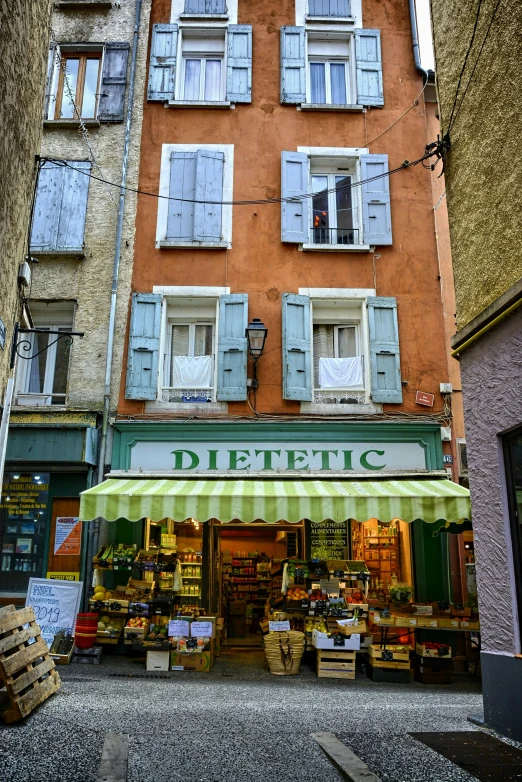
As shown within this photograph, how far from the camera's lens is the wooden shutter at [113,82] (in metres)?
12.5

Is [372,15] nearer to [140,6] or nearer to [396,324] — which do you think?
[140,6]

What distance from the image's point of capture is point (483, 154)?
6.39 m

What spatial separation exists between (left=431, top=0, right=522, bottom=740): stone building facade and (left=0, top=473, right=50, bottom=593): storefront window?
24.2 feet

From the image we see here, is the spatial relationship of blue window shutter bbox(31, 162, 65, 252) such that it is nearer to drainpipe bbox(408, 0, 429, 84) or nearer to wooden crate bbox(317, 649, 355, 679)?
drainpipe bbox(408, 0, 429, 84)

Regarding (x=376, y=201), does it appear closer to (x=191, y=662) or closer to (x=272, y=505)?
(x=272, y=505)

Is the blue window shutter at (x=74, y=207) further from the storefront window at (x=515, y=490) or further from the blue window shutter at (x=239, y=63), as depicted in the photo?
the storefront window at (x=515, y=490)

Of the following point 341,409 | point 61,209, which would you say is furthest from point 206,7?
point 341,409

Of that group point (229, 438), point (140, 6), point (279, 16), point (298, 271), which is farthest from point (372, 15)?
point (229, 438)

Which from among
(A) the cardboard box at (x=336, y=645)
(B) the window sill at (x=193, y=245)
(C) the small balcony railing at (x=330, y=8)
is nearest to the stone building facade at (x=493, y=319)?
(A) the cardboard box at (x=336, y=645)

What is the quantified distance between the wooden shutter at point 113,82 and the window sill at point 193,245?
9.26 feet

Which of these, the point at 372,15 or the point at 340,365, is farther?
the point at 372,15

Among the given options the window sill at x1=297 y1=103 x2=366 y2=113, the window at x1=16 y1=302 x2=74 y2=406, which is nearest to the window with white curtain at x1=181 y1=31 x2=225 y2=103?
the window sill at x1=297 y1=103 x2=366 y2=113

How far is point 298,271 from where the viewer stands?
1180 centimetres

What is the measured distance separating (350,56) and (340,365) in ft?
21.1
